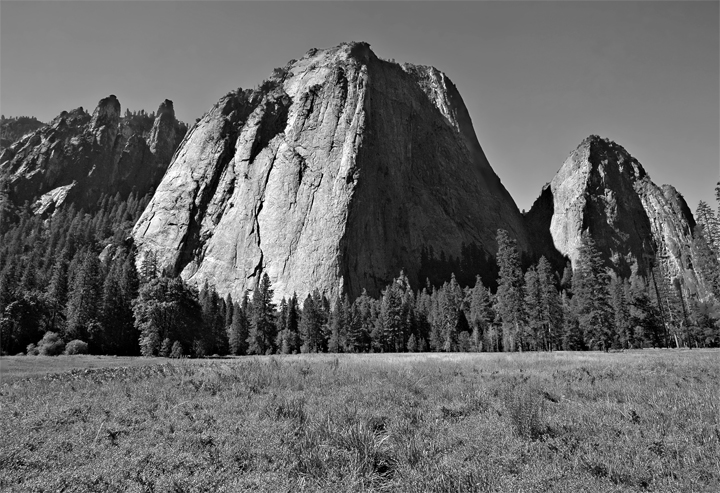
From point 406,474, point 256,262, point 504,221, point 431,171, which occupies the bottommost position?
point 406,474

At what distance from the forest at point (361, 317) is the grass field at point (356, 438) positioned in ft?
109

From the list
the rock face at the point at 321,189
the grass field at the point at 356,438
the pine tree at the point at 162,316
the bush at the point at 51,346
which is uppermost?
the rock face at the point at 321,189

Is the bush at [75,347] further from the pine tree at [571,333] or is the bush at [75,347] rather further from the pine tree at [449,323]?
the pine tree at [571,333]

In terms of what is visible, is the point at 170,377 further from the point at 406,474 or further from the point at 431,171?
the point at 431,171

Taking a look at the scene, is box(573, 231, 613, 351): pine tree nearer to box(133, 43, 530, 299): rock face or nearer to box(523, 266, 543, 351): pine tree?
box(523, 266, 543, 351): pine tree

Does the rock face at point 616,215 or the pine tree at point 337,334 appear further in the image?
the rock face at point 616,215

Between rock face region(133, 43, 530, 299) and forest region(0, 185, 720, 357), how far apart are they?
21.2 m

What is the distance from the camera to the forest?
152ft

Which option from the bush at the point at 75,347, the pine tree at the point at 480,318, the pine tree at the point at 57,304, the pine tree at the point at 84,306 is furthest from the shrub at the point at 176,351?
the pine tree at the point at 480,318

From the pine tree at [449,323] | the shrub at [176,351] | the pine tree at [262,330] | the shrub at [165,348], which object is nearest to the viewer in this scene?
the shrub at [176,351]

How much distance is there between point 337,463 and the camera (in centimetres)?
695

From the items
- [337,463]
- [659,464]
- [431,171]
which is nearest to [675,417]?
[659,464]

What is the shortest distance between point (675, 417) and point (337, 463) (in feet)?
24.9

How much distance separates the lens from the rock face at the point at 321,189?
11856 cm
